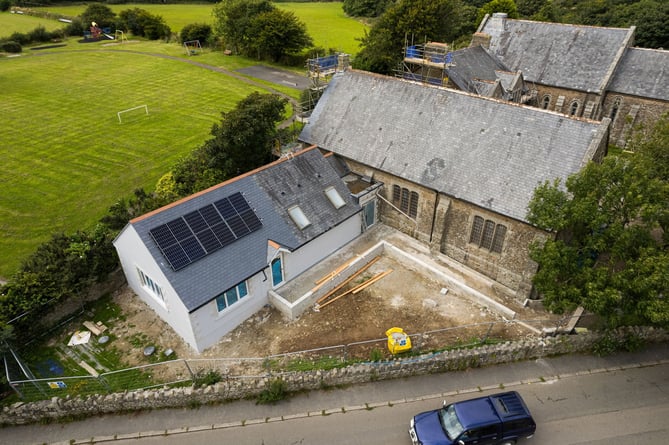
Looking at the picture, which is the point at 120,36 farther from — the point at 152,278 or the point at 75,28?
the point at 152,278

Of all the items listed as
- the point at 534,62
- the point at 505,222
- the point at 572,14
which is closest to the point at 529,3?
the point at 572,14

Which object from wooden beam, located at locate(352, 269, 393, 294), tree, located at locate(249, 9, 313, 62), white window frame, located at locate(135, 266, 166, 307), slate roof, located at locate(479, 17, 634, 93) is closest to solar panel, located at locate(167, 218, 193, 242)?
white window frame, located at locate(135, 266, 166, 307)

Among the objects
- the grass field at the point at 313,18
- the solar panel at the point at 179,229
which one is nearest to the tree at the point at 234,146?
the solar panel at the point at 179,229

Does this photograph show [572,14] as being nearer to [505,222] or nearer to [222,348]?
[505,222]

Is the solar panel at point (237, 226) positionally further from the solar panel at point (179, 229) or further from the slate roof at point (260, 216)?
the solar panel at point (179, 229)

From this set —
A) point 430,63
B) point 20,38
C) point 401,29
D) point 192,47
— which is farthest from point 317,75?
point 20,38
